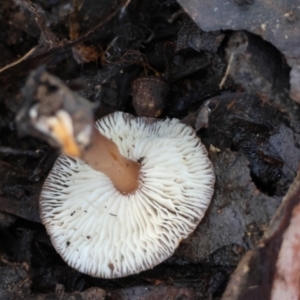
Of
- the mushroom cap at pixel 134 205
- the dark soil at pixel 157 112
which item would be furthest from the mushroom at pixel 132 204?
the dark soil at pixel 157 112

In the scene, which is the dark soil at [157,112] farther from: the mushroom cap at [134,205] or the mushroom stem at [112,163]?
the mushroom stem at [112,163]

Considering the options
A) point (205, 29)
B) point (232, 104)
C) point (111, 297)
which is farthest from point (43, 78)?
point (111, 297)

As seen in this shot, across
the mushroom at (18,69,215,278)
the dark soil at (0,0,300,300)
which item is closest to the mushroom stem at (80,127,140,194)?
the mushroom at (18,69,215,278)

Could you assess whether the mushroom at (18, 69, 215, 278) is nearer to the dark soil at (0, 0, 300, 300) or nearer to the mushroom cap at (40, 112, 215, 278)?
the mushroom cap at (40, 112, 215, 278)

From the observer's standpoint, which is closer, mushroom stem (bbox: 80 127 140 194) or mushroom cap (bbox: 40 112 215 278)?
mushroom stem (bbox: 80 127 140 194)

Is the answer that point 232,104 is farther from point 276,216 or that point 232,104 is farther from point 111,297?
point 111,297

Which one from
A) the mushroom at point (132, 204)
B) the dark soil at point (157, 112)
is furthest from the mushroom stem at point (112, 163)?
the dark soil at point (157, 112)

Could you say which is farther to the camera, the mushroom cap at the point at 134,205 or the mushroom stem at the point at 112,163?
the mushroom cap at the point at 134,205

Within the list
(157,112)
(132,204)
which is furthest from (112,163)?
(157,112)
